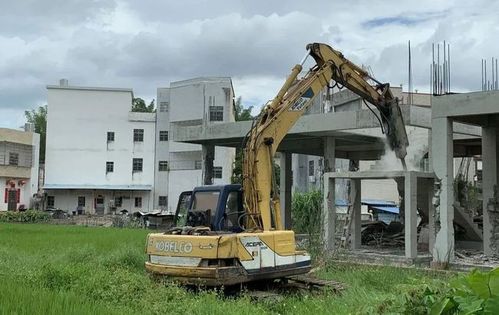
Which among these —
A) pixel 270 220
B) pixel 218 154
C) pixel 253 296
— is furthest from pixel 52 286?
pixel 218 154

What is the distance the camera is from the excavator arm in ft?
41.5

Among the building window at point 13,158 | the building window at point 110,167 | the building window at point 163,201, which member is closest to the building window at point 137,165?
the building window at point 110,167

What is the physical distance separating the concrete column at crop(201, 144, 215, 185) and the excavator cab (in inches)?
448

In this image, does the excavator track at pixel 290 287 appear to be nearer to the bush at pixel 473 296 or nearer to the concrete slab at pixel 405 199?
the concrete slab at pixel 405 199

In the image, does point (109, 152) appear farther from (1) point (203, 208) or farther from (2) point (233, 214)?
(2) point (233, 214)

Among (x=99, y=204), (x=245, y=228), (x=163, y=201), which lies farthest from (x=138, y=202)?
(x=245, y=228)

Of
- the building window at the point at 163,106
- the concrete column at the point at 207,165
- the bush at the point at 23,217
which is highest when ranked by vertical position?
the building window at the point at 163,106

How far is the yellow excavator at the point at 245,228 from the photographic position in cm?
1159

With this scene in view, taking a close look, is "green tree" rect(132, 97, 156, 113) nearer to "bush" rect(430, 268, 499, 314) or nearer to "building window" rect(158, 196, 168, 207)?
"building window" rect(158, 196, 168, 207)

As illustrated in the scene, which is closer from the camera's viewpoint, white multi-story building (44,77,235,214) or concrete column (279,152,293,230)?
concrete column (279,152,293,230)

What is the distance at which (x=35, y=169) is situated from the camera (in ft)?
180

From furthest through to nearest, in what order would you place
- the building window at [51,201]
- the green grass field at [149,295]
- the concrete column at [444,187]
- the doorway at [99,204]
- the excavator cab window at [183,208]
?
the doorway at [99,204] < the building window at [51,201] < the concrete column at [444,187] < the excavator cab window at [183,208] < the green grass field at [149,295]

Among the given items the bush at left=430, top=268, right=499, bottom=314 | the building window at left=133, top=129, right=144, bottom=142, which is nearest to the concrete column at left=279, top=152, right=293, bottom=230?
the bush at left=430, top=268, right=499, bottom=314

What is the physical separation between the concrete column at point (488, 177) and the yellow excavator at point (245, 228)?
252 inches
